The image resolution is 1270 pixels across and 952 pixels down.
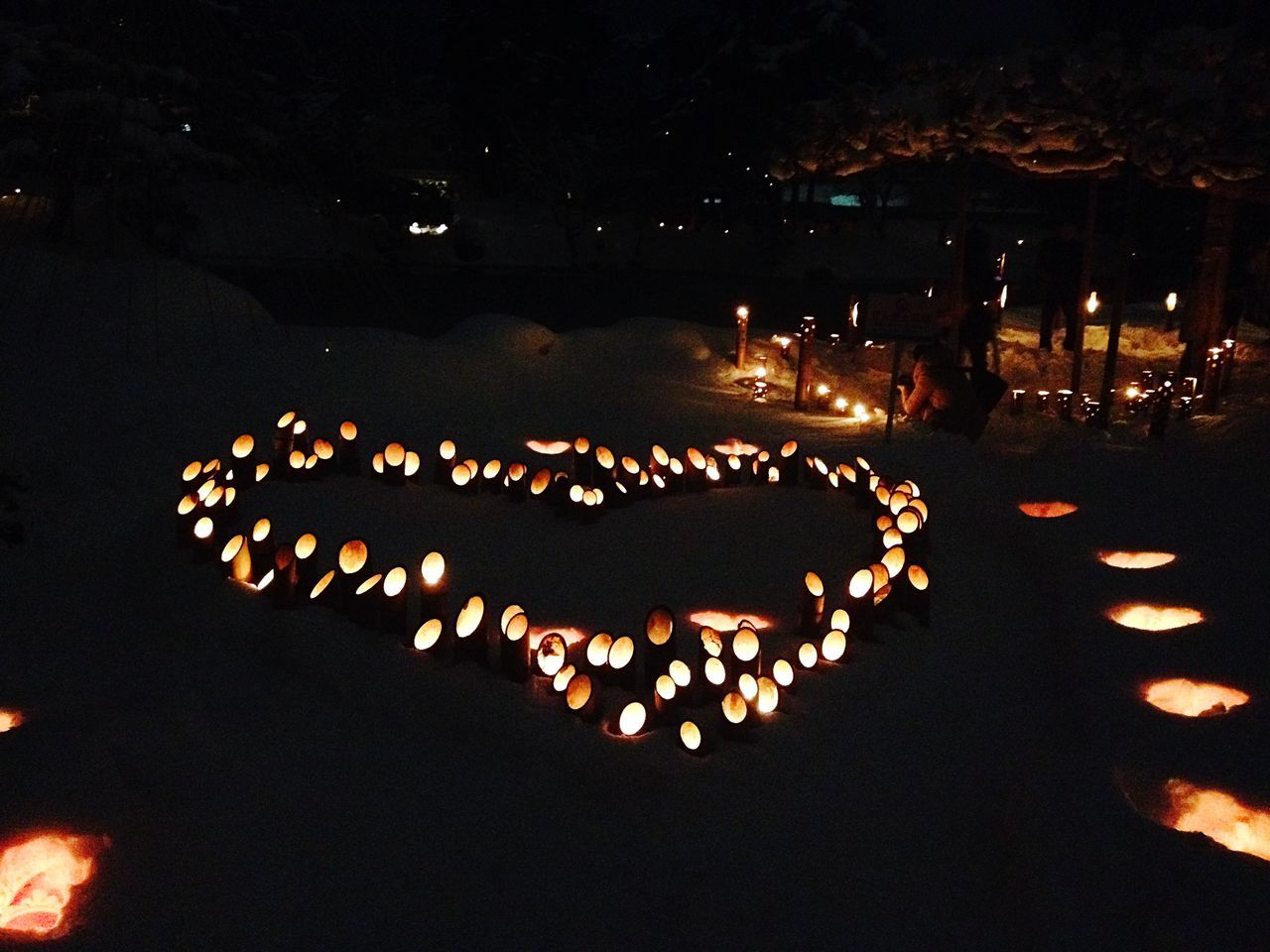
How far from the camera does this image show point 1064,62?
742 centimetres

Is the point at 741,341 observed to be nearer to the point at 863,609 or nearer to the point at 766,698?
the point at 863,609

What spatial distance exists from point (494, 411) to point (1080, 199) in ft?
57.7

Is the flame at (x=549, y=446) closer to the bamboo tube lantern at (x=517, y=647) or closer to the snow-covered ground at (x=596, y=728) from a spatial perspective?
the snow-covered ground at (x=596, y=728)

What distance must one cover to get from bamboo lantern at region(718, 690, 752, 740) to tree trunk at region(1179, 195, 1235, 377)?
676 centimetres

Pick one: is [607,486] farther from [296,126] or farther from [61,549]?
[296,126]

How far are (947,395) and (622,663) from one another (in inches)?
180

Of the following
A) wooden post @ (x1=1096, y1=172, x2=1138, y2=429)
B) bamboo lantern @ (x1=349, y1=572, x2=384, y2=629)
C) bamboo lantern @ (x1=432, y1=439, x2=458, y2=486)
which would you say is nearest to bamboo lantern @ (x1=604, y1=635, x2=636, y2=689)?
bamboo lantern @ (x1=349, y1=572, x2=384, y2=629)

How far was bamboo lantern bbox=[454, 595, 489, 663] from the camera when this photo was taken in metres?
3.88

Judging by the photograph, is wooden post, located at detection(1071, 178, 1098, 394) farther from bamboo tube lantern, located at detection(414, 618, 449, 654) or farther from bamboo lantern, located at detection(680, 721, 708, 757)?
bamboo tube lantern, located at detection(414, 618, 449, 654)

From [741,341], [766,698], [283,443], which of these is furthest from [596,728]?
[741,341]

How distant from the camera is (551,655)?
3799 millimetres

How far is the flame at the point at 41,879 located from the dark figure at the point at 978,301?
26.3ft

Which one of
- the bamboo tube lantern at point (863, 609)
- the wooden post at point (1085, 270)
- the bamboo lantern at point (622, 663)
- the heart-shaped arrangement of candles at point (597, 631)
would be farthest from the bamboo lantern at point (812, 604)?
the wooden post at point (1085, 270)

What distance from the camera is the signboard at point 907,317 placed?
23.3 ft
